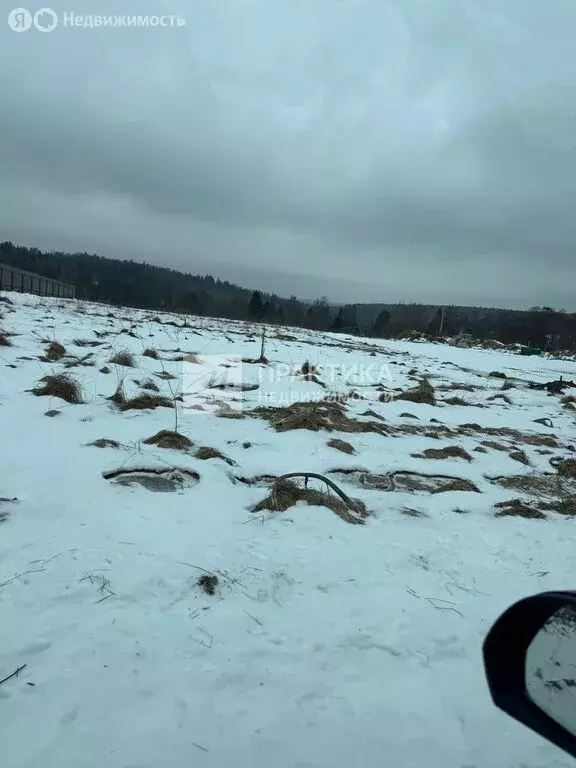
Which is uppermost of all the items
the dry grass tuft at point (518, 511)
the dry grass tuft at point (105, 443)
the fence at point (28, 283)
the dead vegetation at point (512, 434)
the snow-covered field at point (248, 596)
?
the fence at point (28, 283)

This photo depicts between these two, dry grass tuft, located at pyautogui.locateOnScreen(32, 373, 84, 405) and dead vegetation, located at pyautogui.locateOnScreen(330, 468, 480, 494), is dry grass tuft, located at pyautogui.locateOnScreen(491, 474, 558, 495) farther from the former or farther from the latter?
dry grass tuft, located at pyautogui.locateOnScreen(32, 373, 84, 405)

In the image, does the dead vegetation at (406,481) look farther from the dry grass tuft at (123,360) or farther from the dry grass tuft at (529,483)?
the dry grass tuft at (123,360)

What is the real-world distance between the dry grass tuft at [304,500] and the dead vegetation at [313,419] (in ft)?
7.86

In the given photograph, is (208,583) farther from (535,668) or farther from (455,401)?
(455,401)

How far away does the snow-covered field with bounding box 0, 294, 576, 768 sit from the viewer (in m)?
1.95

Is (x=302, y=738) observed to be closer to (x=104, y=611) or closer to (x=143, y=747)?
(x=143, y=747)

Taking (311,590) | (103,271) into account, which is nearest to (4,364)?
(311,590)

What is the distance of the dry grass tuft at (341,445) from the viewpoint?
20.3 feet

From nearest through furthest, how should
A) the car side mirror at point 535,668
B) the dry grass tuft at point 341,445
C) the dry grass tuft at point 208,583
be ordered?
the car side mirror at point 535,668 < the dry grass tuft at point 208,583 < the dry grass tuft at point 341,445

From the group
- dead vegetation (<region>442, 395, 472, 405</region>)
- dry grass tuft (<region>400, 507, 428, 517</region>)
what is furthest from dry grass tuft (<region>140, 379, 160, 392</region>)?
dead vegetation (<region>442, 395, 472, 405</region>)

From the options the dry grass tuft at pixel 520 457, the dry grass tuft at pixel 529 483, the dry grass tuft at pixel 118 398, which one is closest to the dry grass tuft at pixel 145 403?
the dry grass tuft at pixel 118 398

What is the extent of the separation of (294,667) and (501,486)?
4.14 m

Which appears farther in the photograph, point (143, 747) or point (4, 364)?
point (4, 364)

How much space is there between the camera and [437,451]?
650cm
